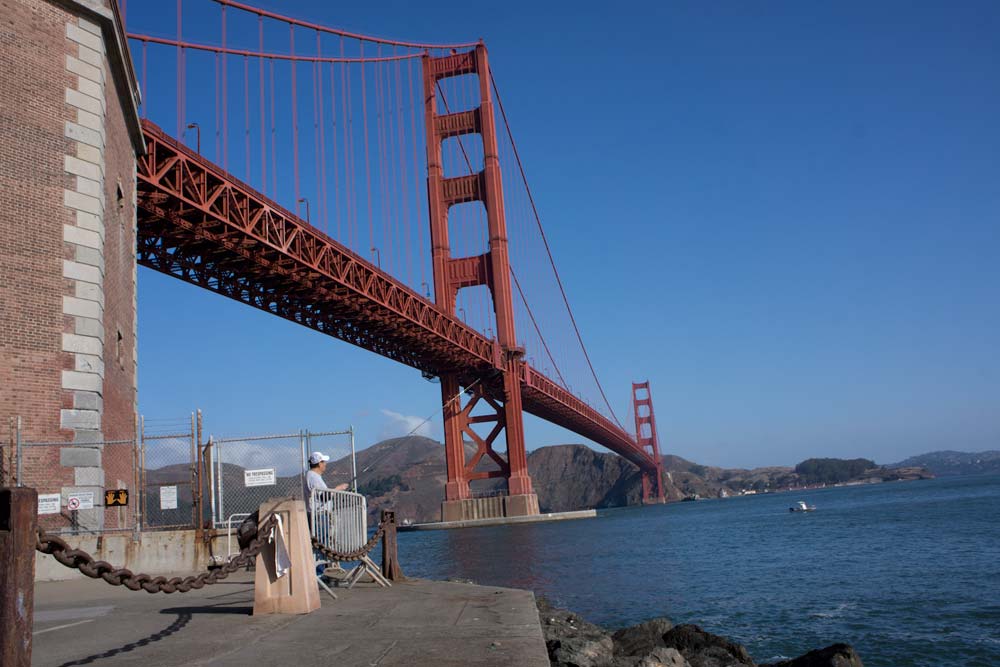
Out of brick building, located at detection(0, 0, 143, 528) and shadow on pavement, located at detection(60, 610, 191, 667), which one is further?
brick building, located at detection(0, 0, 143, 528)

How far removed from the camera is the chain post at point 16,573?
9.38 ft

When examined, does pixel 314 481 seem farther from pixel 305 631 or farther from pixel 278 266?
pixel 278 266

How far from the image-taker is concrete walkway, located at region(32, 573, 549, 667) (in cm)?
458

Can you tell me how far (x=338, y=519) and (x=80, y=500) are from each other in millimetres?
4459

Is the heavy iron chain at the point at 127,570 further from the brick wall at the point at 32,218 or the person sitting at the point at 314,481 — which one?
the brick wall at the point at 32,218

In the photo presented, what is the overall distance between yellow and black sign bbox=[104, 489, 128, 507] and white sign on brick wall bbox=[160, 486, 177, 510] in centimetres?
75

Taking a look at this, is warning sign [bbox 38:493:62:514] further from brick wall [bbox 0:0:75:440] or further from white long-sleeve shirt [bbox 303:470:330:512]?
white long-sleeve shirt [bbox 303:470:330:512]

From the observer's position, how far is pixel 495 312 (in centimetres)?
4981

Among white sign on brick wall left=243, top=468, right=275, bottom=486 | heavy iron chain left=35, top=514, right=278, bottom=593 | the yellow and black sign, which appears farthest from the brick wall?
heavy iron chain left=35, top=514, right=278, bottom=593

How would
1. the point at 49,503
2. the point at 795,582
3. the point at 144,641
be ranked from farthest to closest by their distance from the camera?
the point at 795,582 → the point at 49,503 → the point at 144,641

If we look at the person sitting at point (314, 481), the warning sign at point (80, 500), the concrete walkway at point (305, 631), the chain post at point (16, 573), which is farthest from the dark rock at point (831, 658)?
the warning sign at point (80, 500)

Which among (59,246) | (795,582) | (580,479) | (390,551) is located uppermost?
(59,246)

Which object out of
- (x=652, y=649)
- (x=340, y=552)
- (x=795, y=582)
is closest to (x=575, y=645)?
(x=652, y=649)

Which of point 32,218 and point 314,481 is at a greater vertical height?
point 32,218
